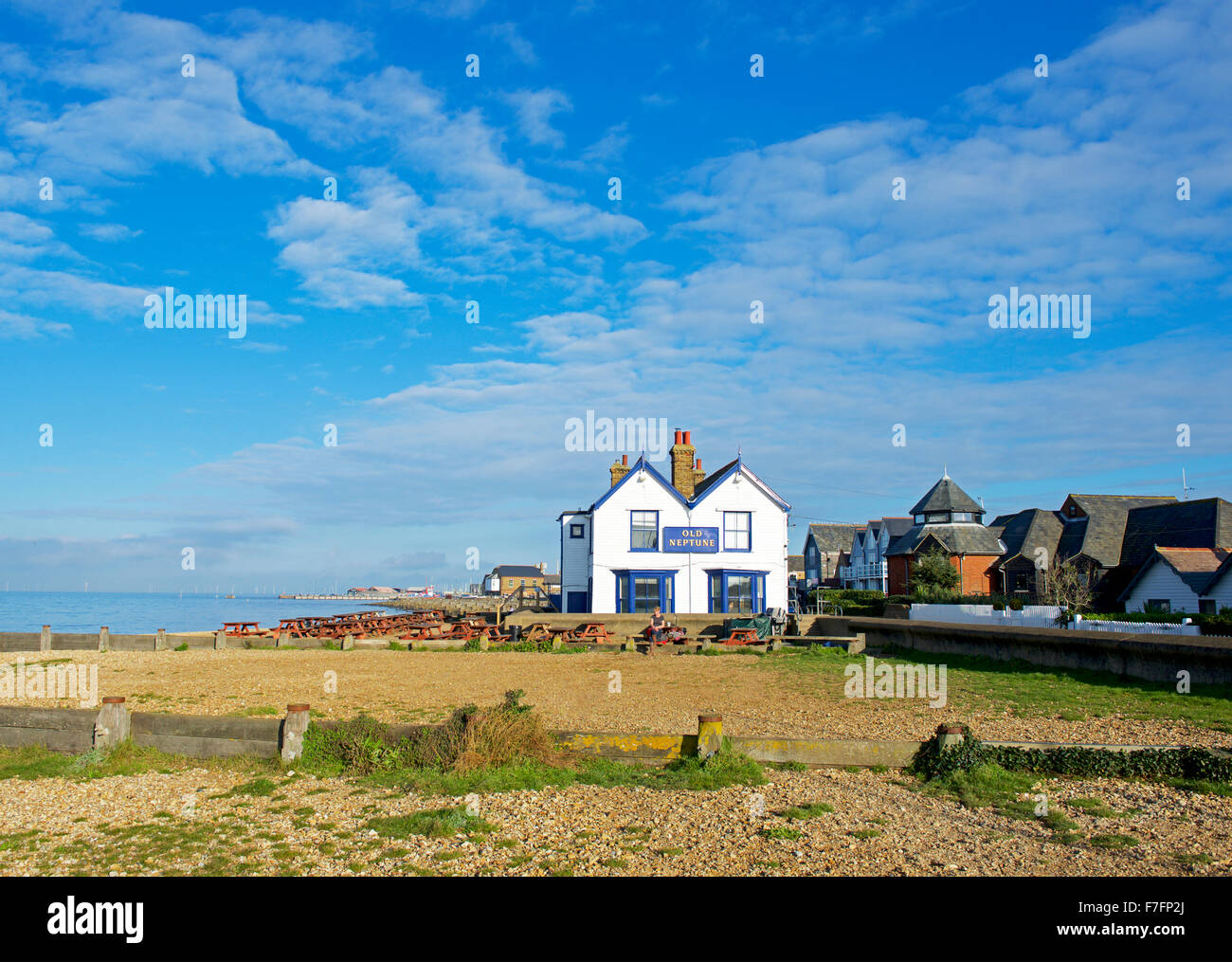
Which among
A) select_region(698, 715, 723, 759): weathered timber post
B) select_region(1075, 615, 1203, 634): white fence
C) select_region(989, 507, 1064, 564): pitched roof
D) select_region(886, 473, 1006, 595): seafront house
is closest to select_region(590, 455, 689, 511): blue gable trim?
select_region(1075, 615, 1203, 634): white fence

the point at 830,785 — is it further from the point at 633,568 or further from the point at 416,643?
the point at 633,568

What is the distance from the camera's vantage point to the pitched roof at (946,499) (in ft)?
185

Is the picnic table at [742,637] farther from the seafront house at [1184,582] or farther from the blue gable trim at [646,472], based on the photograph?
the seafront house at [1184,582]

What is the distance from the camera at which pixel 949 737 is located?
9.77m

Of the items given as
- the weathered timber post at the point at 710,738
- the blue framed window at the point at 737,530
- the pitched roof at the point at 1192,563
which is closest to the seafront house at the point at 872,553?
the pitched roof at the point at 1192,563

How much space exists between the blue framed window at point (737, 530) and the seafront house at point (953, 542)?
61.8 feet

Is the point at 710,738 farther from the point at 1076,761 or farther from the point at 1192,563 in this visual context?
the point at 1192,563

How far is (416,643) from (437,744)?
21.1 metres

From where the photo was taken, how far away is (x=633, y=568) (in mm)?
39594

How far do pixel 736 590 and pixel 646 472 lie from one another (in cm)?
760

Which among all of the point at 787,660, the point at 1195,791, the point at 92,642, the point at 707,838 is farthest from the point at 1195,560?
the point at 92,642

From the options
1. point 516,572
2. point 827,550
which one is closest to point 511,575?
point 516,572

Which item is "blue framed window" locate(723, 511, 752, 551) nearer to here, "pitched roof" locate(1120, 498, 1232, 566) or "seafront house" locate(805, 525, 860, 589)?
"pitched roof" locate(1120, 498, 1232, 566)

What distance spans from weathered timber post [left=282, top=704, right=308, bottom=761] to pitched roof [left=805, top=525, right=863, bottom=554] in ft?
290
